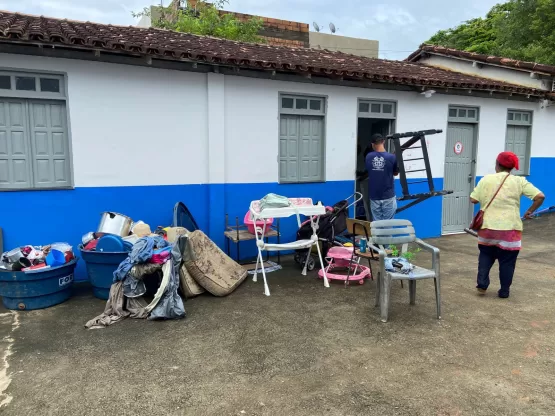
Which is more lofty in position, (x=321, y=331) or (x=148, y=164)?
(x=148, y=164)

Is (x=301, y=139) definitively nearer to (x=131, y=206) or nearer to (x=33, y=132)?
(x=131, y=206)

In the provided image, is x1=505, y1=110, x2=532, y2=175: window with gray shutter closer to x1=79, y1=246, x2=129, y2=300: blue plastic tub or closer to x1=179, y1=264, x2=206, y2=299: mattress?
x1=179, y1=264, x2=206, y2=299: mattress

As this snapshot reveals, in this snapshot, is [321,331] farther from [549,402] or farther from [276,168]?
[276,168]

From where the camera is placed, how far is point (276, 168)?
23.6ft

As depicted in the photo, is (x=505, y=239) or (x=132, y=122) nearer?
(x=505, y=239)

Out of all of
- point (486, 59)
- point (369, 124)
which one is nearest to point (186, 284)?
point (369, 124)

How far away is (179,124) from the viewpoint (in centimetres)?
639

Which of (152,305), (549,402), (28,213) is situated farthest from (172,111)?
(549,402)

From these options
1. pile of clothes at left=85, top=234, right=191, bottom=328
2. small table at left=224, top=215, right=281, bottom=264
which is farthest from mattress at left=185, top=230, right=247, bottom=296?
Answer: small table at left=224, top=215, right=281, bottom=264

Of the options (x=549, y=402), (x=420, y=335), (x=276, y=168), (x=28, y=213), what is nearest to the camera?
(x=549, y=402)

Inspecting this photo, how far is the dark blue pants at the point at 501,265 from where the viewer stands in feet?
16.1

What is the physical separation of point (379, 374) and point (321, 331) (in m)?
0.93

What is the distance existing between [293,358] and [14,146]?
4.68 meters

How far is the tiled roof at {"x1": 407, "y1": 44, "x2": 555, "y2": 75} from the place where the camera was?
33.3 ft
